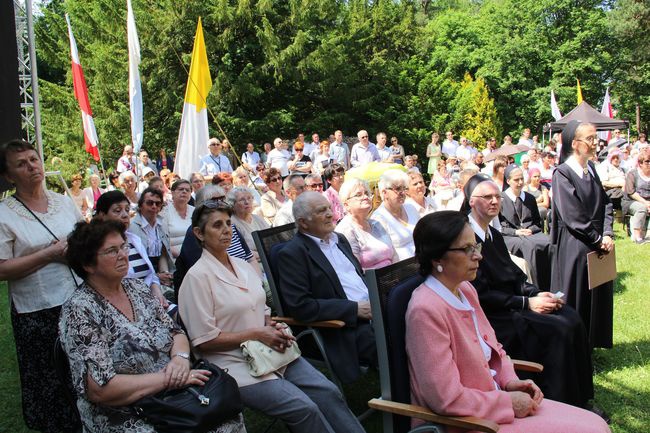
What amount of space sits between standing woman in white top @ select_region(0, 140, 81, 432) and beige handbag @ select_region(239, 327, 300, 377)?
119 cm

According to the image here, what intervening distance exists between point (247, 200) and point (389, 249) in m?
1.71

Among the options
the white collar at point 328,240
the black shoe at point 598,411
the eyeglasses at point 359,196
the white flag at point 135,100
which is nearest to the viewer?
the black shoe at point 598,411

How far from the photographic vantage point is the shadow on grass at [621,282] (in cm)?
668

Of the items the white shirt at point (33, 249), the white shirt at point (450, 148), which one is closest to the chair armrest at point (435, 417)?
the white shirt at point (33, 249)

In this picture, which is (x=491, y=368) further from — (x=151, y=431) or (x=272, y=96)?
(x=272, y=96)

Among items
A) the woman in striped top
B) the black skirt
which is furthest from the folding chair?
the black skirt

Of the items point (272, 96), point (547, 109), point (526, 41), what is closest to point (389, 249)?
point (272, 96)

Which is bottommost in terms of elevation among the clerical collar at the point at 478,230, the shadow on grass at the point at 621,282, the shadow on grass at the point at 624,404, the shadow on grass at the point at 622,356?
the shadow on grass at the point at 624,404

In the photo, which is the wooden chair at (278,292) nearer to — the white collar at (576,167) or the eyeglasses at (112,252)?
the eyeglasses at (112,252)

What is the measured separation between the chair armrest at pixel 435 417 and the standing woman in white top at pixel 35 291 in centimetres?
199

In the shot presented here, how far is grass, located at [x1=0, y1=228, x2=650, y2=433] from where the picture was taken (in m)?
3.86

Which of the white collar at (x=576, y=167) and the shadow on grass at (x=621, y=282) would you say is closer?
the white collar at (x=576, y=167)

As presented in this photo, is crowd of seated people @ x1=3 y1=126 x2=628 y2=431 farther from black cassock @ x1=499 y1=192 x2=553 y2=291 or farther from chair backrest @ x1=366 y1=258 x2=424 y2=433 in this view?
chair backrest @ x1=366 y1=258 x2=424 y2=433

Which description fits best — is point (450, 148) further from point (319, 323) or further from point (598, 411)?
point (319, 323)
